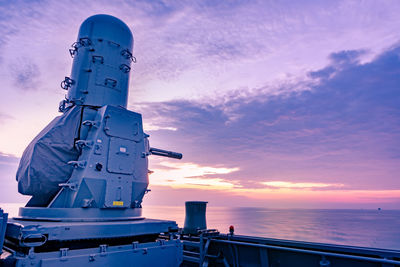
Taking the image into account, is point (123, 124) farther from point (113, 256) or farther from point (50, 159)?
point (113, 256)

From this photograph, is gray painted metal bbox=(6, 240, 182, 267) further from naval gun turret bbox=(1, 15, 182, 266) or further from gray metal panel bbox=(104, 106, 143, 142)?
gray metal panel bbox=(104, 106, 143, 142)

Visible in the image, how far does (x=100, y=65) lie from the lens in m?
7.04

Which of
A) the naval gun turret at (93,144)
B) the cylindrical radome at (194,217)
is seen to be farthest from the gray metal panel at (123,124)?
the cylindrical radome at (194,217)

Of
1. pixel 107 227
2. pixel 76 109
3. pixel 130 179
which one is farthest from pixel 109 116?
pixel 107 227

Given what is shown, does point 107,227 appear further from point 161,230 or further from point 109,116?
point 109,116

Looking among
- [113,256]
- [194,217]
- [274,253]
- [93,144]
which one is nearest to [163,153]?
[93,144]

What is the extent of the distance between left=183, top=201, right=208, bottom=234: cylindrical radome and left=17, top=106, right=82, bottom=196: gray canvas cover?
16.1ft

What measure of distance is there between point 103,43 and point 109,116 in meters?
2.35

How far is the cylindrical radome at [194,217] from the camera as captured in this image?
9617 millimetres

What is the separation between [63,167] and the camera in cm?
632

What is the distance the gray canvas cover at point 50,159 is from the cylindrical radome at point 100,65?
854 millimetres

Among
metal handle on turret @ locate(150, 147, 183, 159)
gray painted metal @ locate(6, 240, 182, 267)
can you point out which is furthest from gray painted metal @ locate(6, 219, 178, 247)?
metal handle on turret @ locate(150, 147, 183, 159)

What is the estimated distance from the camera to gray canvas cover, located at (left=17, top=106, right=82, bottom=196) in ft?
19.9

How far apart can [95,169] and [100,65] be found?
2959mm
